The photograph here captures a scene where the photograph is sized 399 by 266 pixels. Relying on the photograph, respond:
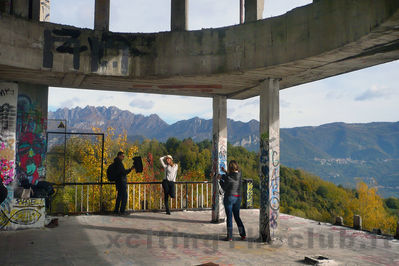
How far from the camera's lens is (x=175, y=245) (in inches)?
306

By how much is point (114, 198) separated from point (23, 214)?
99.5 ft

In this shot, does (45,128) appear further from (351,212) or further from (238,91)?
(351,212)

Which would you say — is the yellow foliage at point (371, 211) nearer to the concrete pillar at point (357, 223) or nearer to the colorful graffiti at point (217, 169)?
the concrete pillar at point (357, 223)

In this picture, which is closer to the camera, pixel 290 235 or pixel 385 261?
pixel 385 261

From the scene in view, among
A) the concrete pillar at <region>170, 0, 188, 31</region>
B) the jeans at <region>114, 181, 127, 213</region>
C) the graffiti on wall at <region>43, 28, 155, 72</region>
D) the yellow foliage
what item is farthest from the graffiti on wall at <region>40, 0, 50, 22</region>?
the yellow foliage

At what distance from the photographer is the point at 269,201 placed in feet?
27.5

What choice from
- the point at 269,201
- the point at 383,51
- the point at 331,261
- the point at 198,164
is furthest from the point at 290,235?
the point at 198,164

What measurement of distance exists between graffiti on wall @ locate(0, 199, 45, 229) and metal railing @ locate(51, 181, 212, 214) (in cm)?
156

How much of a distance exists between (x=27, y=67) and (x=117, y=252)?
170 inches

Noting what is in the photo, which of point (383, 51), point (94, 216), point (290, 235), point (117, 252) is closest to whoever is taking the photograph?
point (383, 51)

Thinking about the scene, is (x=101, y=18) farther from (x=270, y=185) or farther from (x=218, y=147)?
(x=270, y=185)

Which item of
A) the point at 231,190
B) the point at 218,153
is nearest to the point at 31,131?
the point at 218,153

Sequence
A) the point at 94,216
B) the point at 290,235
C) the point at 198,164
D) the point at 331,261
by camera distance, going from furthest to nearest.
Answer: the point at 198,164
the point at 94,216
the point at 290,235
the point at 331,261

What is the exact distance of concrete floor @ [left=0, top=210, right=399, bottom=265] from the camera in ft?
21.8
